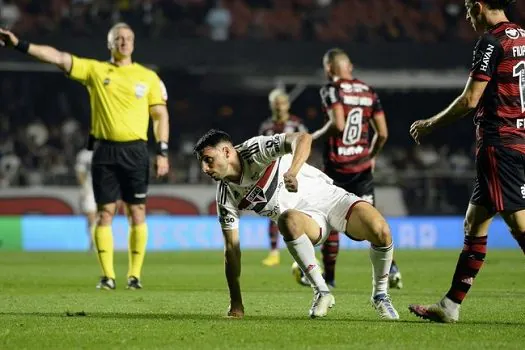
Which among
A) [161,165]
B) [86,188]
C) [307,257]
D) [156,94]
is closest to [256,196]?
[307,257]

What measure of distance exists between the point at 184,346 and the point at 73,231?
15506 mm

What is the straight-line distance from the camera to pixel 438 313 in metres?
7.35

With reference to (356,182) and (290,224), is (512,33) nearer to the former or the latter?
(290,224)

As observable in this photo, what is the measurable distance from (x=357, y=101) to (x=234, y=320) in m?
4.18

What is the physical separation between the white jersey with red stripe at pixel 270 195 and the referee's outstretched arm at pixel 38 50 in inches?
81.9

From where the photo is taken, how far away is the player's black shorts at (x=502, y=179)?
23.2ft

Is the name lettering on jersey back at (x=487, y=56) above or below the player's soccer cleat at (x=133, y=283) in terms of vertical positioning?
above

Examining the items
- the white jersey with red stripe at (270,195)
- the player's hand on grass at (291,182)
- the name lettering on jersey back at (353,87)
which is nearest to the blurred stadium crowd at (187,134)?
the name lettering on jersey back at (353,87)

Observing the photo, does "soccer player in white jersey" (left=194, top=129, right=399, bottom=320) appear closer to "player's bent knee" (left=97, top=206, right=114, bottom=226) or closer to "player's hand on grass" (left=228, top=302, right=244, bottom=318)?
"player's hand on grass" (left=228, top=302, right=244, bottom=318)

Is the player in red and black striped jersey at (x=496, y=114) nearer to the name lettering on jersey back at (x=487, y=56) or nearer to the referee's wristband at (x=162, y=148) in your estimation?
the name lettering on jersey back at (x=487, y=56)

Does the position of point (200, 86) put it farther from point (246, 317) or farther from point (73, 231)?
point (246, 317)

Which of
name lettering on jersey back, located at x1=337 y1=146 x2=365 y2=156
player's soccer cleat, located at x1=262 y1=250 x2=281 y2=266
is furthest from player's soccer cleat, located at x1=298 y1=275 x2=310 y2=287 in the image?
player's soccer cleat, located at x1=262 y1=250 x2=281 y2=266

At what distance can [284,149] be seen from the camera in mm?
7320

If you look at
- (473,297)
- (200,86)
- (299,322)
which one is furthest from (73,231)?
(299,322)
